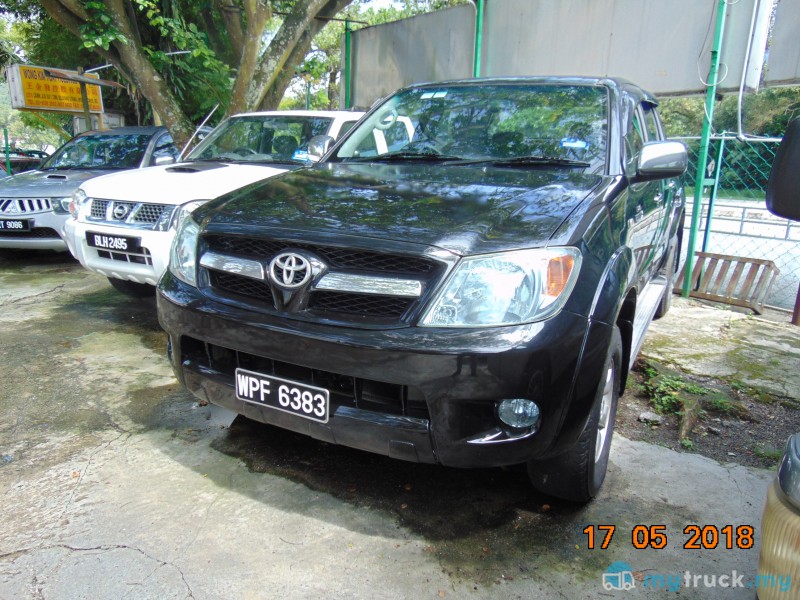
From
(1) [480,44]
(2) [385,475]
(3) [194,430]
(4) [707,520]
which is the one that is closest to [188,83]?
(1) [480,44]

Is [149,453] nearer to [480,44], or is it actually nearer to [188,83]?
[480,44]

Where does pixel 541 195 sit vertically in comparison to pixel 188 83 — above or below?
below

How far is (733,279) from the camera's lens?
596 centimetres

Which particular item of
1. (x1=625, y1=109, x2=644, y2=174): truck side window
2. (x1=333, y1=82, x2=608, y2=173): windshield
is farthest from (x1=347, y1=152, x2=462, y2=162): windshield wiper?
(x1=625, y1=109, x2=644, y2=174): truck side window

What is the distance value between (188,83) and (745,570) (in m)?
11.7

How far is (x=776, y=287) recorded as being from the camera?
276 inches

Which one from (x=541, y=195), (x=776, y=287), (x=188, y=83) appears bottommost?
(x=776, y=287)

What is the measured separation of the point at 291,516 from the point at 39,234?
5528mm

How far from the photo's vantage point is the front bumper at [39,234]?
20.7 ft

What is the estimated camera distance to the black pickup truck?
1.91 m

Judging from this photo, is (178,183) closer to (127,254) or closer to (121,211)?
(121,211)

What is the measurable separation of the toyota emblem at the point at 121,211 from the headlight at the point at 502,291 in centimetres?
327

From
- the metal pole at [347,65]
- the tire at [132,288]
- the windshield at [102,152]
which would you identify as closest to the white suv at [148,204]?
the tire at [132,288]

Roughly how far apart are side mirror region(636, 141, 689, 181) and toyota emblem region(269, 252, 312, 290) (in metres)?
1.58
